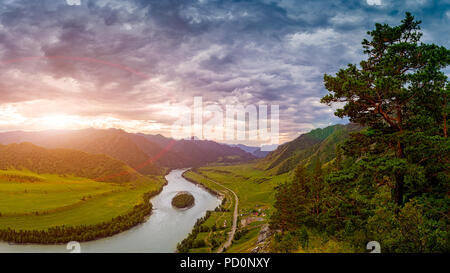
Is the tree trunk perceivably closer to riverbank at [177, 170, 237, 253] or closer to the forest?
the forest

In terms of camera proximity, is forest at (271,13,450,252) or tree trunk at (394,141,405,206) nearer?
forest at (271,13,450,252)

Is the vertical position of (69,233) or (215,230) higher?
(215,230)

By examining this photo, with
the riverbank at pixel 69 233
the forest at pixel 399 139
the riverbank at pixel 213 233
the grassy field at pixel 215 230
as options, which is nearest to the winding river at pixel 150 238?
the riverbank at pixel 69 233

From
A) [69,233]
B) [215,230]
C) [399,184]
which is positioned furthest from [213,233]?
[399,184]

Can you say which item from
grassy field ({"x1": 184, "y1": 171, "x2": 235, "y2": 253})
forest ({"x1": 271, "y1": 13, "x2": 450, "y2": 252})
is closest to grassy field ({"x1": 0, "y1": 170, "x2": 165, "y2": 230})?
grassy field ({"x1": 184, "y1": 171, "x2": 235, "y2": 253})

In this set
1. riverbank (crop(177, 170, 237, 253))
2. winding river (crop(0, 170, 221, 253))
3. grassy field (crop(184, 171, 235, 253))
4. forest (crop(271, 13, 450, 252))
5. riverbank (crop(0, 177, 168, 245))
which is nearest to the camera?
forest (crop(271, 13, 450, 252))

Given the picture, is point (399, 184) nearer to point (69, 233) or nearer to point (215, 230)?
point (215, 230)

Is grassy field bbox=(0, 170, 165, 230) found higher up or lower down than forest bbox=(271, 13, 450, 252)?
lower down

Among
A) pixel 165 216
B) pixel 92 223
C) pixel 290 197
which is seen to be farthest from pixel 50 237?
Answer: pixel 290 197

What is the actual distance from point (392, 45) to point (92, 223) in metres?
130

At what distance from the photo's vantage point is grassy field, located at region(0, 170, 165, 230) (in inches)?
4173

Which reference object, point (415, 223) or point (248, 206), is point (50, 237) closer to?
point (248, 206)

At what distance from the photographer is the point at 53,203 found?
12888cm

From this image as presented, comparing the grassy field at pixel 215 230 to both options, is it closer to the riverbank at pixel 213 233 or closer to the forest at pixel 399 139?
the riverbank at pixel 213 233
